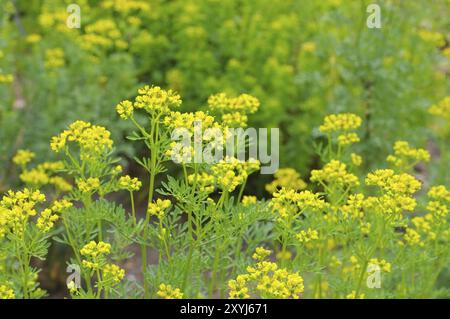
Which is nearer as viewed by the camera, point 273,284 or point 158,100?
point 273,284

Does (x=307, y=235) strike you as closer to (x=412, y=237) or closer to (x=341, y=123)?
(x=412, y=237)

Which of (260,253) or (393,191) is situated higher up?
(393,191)

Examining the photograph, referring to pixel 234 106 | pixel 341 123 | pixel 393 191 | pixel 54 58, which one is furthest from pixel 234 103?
pixel 54 58

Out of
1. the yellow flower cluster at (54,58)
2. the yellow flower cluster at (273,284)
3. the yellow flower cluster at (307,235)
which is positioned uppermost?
the yellow flower cluster at (54,58)

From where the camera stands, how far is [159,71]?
19.2 feet

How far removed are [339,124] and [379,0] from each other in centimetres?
210

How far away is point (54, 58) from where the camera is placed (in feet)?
17.0

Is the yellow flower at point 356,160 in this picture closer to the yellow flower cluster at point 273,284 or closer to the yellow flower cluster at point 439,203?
the yellow flower cluster at point 439,203

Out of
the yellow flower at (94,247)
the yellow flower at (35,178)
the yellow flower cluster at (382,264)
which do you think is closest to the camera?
the yellow flower at (94,247)

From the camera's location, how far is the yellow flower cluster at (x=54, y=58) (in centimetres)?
502

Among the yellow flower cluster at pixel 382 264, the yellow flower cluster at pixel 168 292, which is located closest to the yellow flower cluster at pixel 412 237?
the yellow flower cluster at pixel 382 264

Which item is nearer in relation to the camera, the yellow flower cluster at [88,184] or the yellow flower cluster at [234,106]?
the yellow flower cluster at [88,184]

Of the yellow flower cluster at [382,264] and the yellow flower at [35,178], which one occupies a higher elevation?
the yellow flower at [35,178]

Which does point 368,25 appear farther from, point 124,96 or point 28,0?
point 28,0
